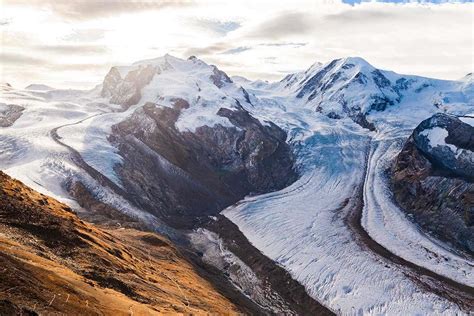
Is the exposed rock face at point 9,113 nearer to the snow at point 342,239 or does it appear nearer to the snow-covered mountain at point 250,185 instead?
the snow-covered mountain at point 250,185

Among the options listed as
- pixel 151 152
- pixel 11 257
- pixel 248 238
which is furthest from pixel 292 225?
pixel 11 257

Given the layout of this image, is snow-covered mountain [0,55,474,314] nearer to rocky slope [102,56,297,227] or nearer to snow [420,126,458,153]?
rocky slope [102,56,297,227]

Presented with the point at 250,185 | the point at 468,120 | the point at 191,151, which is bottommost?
the point at 250,185

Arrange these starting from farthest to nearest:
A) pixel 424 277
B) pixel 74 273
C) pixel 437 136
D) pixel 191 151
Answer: pixel 191 151 < pixel 437 136 < pixel 424 277 < pixel 74 273

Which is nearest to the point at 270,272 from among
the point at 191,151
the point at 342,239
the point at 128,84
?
the point at 342,239

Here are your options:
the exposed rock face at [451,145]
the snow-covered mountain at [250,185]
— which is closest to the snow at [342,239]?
the snow-covered mountain at [250,185]

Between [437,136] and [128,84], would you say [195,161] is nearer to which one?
[437,136]

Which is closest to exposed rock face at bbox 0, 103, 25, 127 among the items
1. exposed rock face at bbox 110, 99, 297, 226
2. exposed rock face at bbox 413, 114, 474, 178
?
exposed rock face at bbox 110, 99, 297, 226
